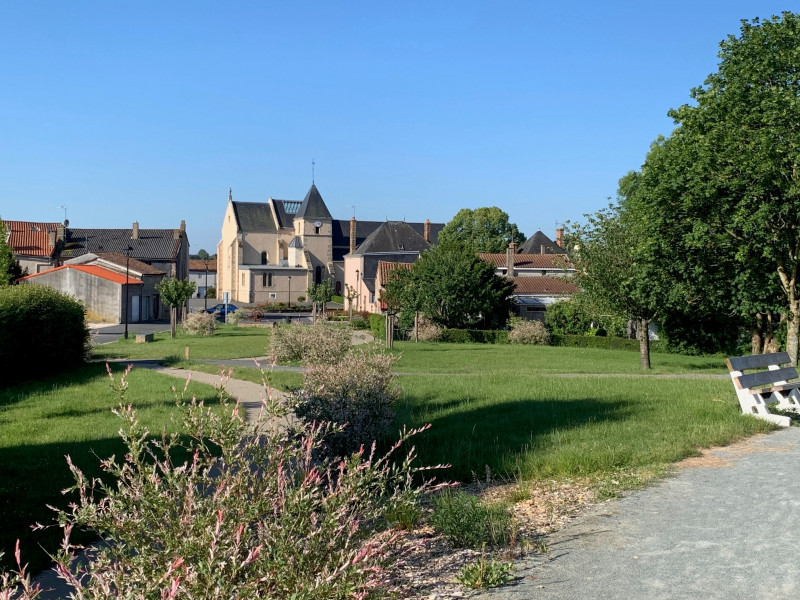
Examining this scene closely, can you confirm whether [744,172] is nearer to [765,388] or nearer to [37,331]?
[765,388]

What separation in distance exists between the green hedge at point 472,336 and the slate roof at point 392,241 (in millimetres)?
38517

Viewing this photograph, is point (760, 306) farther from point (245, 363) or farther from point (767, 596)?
point (767, 596)

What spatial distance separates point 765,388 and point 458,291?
33538 millimetres

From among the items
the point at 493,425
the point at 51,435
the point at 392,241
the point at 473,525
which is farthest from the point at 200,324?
the point at 392,241

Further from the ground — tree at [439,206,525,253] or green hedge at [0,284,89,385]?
tree at [439,206,525,253]

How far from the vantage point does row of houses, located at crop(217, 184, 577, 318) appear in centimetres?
8419

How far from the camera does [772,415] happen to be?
10.5m

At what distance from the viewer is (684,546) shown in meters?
5.33

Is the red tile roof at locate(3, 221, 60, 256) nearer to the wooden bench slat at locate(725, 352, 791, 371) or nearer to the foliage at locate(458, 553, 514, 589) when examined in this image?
the wooden bench slat at locate(725, 352, 791, 371)

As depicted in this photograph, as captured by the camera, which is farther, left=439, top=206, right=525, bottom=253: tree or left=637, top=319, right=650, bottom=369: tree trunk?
left=439, top=206, right=525, bottom=253: tree

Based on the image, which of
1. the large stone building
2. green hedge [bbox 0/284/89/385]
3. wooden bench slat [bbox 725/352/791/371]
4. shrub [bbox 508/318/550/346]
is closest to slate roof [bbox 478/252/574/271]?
shrub [bbox 508/318/550/346]

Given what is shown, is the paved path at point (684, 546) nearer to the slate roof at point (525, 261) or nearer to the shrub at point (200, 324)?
the shrub at point (200, 324)

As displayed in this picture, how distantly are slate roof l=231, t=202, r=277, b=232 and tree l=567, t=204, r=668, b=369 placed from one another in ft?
239

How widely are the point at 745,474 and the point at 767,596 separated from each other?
3286 mm
